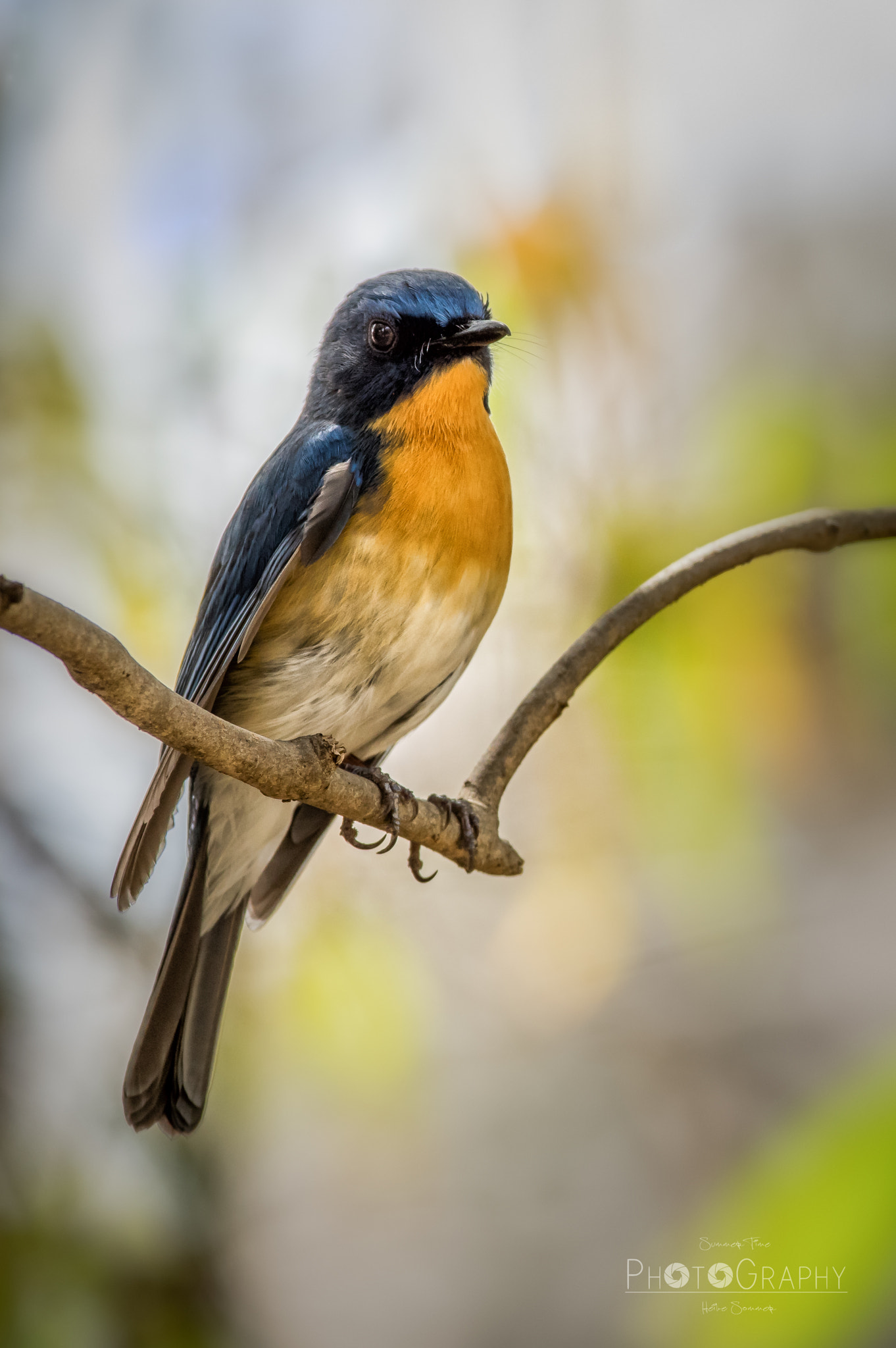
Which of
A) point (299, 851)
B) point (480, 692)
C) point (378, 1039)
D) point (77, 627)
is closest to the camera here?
point (77, 627)

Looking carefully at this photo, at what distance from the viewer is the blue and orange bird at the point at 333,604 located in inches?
103

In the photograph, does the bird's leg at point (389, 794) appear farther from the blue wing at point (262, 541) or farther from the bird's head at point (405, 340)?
the bird's head at point (405, 340)

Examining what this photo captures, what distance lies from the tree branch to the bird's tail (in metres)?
0.90

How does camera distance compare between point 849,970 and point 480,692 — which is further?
point 849,970

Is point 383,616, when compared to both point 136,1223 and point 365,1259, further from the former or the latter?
point 365,1259

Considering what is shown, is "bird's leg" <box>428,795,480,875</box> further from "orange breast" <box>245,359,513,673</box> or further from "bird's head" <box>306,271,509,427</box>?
"bird's head" <box>306,271,509,427</box>

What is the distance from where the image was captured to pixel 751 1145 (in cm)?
418

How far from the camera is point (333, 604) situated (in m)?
2.61

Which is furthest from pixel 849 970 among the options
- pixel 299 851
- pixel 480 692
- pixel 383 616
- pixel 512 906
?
pixel 383 616

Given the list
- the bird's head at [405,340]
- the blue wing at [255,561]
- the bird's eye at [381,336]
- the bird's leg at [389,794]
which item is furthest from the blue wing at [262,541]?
the bird's leg at [389,794]

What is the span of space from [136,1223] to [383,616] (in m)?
2.03

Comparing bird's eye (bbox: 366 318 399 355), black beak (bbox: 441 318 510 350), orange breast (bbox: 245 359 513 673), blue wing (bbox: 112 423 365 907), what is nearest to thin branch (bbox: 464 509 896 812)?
orange breast (bbox: 245 359 513 673)

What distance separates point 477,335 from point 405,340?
0.69 ft

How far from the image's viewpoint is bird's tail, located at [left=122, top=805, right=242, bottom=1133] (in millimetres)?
2816
